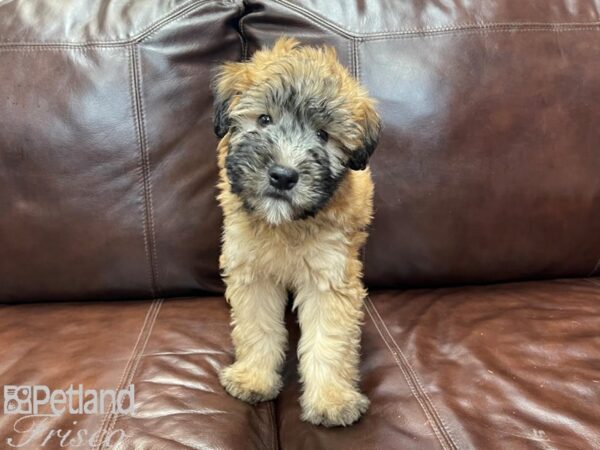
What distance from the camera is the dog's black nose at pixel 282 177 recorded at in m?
1.18

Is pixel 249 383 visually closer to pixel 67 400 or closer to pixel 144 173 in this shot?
pixel 67 400

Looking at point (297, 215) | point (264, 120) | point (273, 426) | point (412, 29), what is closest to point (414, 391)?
point (273, 426)

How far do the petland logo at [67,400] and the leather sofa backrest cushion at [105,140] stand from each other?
480 millimetres

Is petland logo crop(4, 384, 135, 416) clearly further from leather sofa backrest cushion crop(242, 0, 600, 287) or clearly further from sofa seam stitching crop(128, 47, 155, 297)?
leather sofa backrest cushion crop(242, 0, 600, 287)

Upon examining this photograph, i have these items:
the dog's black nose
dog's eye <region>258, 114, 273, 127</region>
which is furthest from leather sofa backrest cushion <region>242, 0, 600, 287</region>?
the dog's black nose

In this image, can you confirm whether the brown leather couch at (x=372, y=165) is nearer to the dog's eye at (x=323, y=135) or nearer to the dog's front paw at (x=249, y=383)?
the dog's front paw at (x=249, y=383)

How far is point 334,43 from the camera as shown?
5.57 feet

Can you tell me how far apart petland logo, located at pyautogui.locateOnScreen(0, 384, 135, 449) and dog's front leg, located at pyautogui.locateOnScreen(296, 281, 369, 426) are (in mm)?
418

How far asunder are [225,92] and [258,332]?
2.01 ft

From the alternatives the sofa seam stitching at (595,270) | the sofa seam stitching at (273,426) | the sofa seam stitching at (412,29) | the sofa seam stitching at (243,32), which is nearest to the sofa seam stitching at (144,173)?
the sofa seam stitching at (243,32)

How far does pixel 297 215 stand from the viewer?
49.2 inches

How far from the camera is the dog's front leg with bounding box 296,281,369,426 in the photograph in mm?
1315

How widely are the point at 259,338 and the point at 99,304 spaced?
1.95ft

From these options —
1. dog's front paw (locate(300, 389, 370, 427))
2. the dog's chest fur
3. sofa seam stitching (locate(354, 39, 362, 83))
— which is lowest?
dog's front paw (locate(300, 389, 370, 427))
